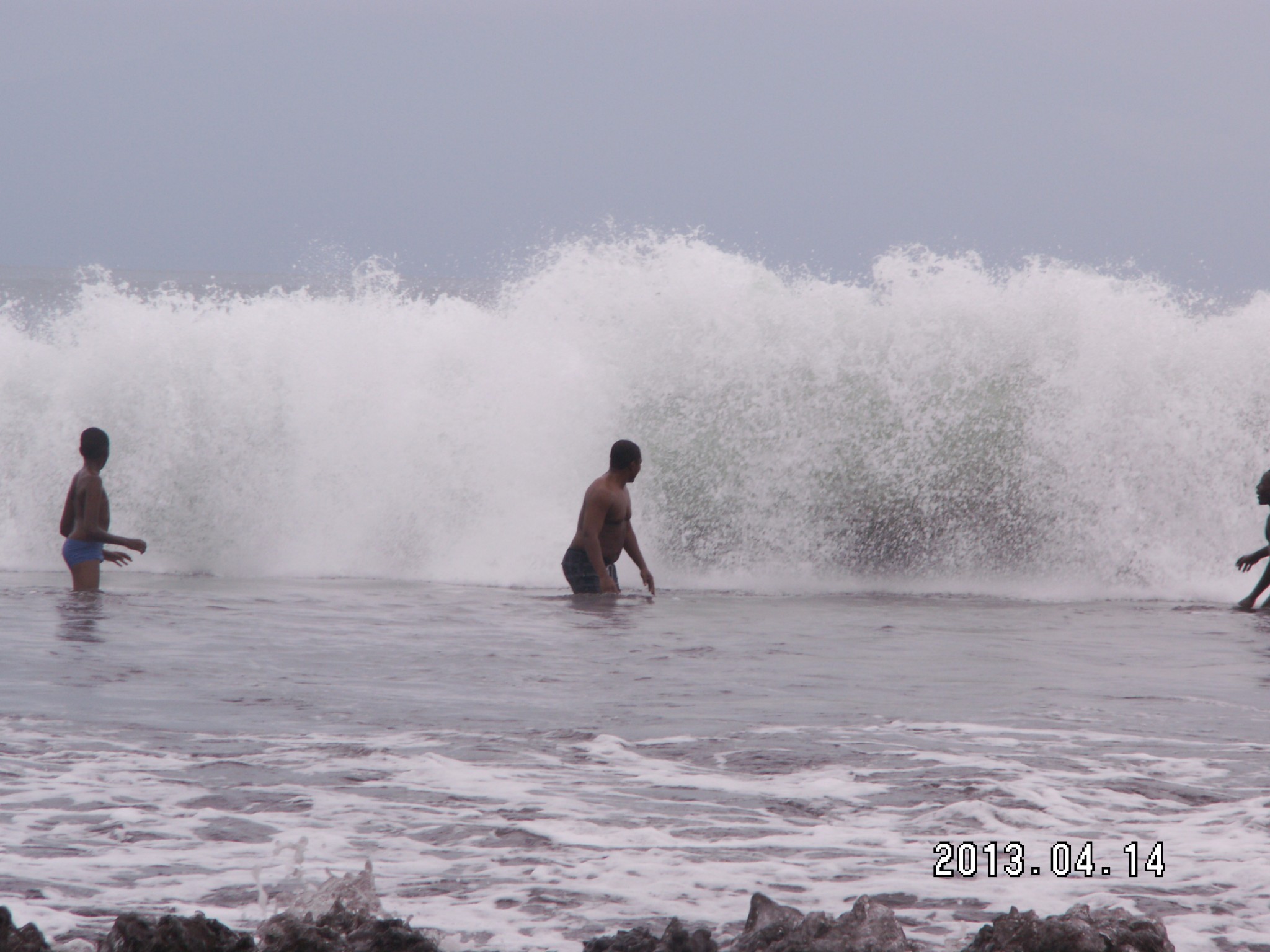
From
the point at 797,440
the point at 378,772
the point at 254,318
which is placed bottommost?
the point at 378,772

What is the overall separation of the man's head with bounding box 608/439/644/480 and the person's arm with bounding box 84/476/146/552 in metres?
3.28

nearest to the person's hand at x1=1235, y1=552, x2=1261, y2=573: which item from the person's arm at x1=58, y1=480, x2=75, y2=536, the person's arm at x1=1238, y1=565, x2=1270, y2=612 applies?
the person's arm at x1=1238, y1=565, x2=1270, y2=612

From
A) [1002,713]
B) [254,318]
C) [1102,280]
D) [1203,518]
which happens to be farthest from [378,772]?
[254,318]

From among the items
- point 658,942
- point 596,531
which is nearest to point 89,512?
point 596,531

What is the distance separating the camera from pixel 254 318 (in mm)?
15500

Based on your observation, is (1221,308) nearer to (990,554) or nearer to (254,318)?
(990,554)

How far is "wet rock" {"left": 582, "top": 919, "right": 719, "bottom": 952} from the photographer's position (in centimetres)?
295

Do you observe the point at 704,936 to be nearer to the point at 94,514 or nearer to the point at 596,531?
the point at 596,531

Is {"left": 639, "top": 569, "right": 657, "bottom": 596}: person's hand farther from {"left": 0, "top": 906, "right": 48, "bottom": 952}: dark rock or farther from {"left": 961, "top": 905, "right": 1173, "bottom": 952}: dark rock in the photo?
{"left": 0, "top": 906, "right": 48, "bottom": 952}: dark rock

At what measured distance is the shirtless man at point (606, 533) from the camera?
31.2ft

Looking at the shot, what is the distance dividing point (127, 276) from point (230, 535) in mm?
116999

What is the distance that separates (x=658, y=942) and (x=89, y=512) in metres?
7.56

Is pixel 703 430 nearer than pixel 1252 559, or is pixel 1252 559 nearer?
pixel 1252 559

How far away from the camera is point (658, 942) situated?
9.79ft
